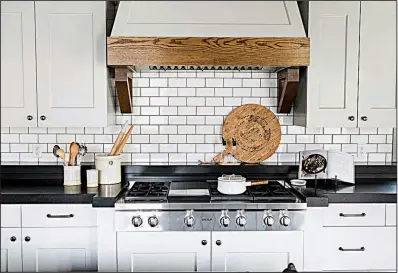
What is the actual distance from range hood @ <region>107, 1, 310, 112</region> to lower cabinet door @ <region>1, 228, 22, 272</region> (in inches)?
47.4

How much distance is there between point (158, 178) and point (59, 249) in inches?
34.7

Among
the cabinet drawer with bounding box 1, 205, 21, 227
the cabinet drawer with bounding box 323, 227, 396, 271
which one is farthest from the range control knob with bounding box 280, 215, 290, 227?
the cabinet drawer with bounding box 1, 205, 21, 227

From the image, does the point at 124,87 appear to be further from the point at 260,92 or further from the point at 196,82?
the point at 260,92

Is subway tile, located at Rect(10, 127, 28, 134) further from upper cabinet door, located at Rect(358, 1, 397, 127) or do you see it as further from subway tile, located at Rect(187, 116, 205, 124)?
upper cabinet door, located at Rect(358, 1, 397, 127)

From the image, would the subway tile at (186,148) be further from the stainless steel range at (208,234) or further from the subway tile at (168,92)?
the stainless steel range at (208,234)

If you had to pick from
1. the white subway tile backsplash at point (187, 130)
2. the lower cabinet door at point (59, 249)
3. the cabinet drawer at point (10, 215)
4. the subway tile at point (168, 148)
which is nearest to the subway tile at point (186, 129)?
the white subway tile backsplash at point (187, 130)

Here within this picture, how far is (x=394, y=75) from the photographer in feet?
9.84

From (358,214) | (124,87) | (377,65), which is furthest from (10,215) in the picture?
(377,65)

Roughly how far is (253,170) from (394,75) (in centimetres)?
117

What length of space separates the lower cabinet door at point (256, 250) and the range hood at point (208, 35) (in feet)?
3.39

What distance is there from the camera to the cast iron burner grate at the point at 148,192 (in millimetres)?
2693

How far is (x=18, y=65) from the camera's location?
9.72 feet

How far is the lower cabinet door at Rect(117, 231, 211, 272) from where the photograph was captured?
266 centimetres

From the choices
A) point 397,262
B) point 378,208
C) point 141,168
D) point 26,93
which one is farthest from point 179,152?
point 397,262
